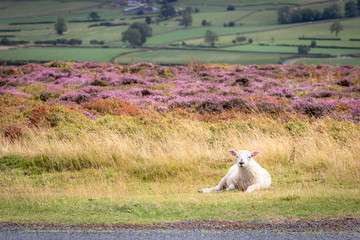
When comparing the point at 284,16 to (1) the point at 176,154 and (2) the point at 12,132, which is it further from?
(1) the point at 176,154

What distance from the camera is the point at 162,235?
20.8ft

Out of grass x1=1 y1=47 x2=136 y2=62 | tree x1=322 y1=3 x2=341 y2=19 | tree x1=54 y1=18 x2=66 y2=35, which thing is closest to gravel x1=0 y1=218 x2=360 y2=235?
grass x1=1 y1=47 x2=136 y2=62

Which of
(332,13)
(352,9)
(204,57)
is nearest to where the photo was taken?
(204,57)

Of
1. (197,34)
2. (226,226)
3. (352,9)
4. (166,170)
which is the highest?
(352,9)

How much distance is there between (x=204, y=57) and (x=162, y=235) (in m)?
88.0

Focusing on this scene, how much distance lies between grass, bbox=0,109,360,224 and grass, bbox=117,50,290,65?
208 feet

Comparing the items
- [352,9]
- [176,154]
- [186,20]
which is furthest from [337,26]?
[176,154]

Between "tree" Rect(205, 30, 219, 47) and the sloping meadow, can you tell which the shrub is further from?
"tree" Rect(205, 30, 219, 47)

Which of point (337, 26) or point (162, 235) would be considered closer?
point (162, 235)

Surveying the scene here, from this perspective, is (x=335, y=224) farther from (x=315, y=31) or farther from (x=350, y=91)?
(x=315, y=31)

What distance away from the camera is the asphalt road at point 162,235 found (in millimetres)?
6164

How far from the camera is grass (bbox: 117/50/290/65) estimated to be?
265ft

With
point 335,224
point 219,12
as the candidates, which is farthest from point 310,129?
point 219,12

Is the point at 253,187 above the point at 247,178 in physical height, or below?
below
